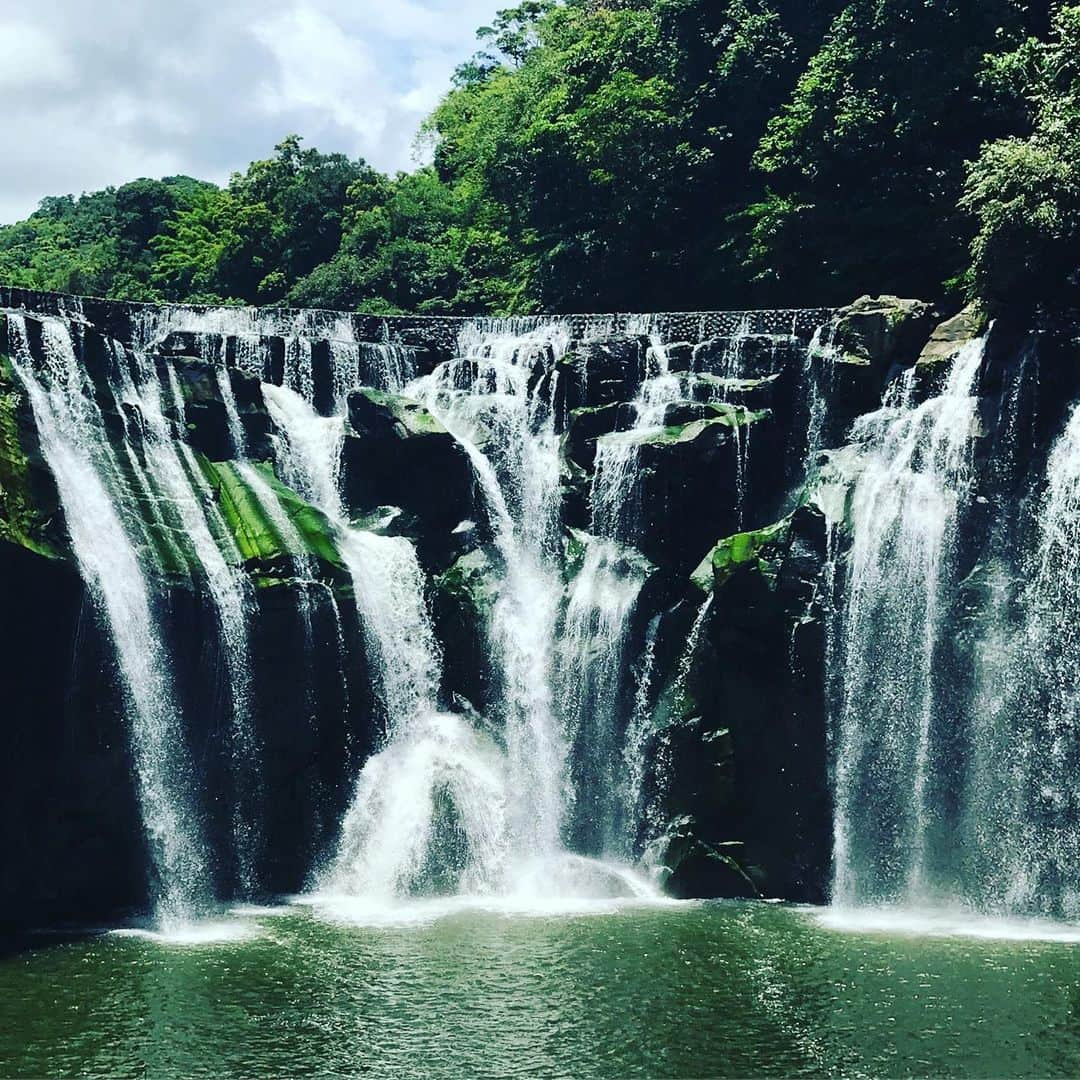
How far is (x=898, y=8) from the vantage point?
43625 millimetres

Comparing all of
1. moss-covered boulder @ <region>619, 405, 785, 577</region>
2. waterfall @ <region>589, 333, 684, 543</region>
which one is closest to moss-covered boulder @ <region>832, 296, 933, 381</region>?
moss-covered boulder @ <region>619, 405, 785, 577</region>

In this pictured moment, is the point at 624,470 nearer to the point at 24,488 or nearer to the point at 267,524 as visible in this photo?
the point at 267,524

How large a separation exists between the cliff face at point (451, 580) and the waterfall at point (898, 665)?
0.43 m

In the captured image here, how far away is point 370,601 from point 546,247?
2651cm

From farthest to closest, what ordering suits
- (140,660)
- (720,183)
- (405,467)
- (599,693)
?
(720,183) < (405,467) < (599,693) < (140,660)

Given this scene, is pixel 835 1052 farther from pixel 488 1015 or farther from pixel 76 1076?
pixel 76 1076

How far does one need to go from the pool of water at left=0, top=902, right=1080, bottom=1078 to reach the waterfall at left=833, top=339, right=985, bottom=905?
234cm

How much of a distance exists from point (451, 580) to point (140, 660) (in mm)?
8418

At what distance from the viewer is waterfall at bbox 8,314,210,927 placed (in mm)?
27766

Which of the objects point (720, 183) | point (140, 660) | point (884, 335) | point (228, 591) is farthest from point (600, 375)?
point (720, 183)

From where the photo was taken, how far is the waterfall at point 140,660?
1093 inches

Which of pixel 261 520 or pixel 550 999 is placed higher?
pixel 261 520

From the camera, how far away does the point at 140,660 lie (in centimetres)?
2838

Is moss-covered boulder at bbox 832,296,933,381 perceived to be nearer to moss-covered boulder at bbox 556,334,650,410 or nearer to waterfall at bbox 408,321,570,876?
moss-covered boulder at bbox 556,334,650,410
